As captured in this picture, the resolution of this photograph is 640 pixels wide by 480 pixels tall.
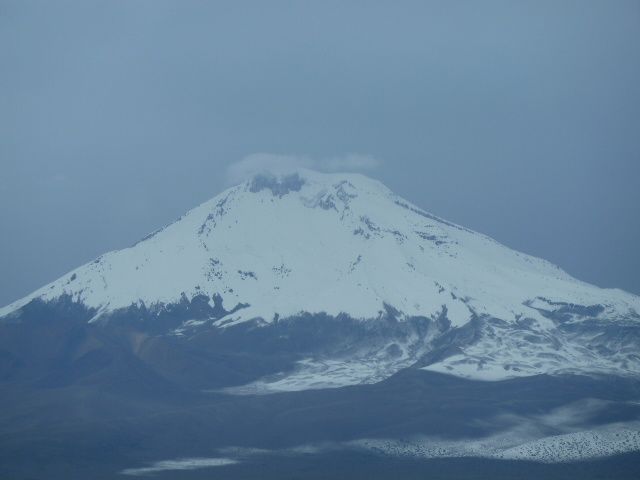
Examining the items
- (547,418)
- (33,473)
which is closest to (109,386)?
(33,473)

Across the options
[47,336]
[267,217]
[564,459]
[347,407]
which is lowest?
[564,459]

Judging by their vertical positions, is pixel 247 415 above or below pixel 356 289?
below

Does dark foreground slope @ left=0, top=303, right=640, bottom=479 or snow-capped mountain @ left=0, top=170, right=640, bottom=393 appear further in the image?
snow-capped mountain @ left=0, top=170, right=640, bottom=393

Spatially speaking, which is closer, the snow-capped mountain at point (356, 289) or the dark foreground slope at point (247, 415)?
the dark foreground slope at point (247, 415)

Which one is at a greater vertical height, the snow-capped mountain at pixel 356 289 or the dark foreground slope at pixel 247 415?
the snow-capped mountain at pixel 356 289

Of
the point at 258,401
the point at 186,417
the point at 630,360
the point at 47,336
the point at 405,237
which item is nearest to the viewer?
the point at 186,417

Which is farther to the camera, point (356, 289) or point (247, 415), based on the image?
point (356, 289)

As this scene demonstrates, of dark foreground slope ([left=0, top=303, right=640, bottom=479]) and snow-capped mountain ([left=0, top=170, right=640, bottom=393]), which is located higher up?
snow-capped mountain ([left=0, top=170, right=640, bottom=393])

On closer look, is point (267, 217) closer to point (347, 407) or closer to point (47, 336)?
point (47, 336)
